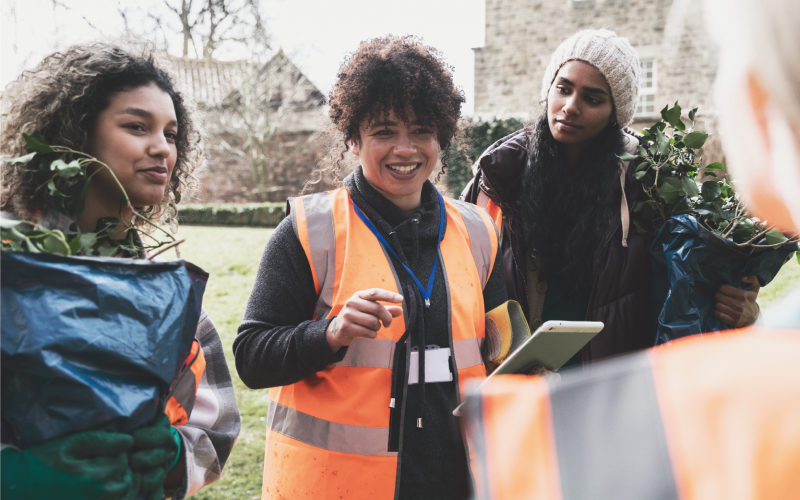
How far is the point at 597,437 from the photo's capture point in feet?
2.04

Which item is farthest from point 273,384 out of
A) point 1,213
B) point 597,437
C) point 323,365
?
point 597,437

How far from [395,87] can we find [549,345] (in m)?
1.03

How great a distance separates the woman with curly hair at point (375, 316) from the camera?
1.64 m

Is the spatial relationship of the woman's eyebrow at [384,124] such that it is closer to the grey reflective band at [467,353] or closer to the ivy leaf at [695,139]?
the grey reflective band at [467,353]

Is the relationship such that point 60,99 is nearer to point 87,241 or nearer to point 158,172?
point 158,172

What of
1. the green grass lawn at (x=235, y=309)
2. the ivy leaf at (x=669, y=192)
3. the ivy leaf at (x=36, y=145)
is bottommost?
the green grass lawn at (x=235, y=309)

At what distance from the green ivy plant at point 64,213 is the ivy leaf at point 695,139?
214cm

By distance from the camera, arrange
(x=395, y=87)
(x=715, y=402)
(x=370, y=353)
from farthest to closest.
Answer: (x=395, y=87) → (x=370, y=353) → (x=715, y=402)

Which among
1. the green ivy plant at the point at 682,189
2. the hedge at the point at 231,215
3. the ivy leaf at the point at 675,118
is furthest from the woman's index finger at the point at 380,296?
the hedge at the point at 231,215

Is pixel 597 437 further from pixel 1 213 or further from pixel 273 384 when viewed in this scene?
pixel 1 213

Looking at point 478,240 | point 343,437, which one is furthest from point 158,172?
point 478,240

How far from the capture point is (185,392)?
1505mm

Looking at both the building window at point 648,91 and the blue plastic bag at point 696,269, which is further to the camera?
the building window at point 648,91

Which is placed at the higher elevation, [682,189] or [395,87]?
[395,87]
